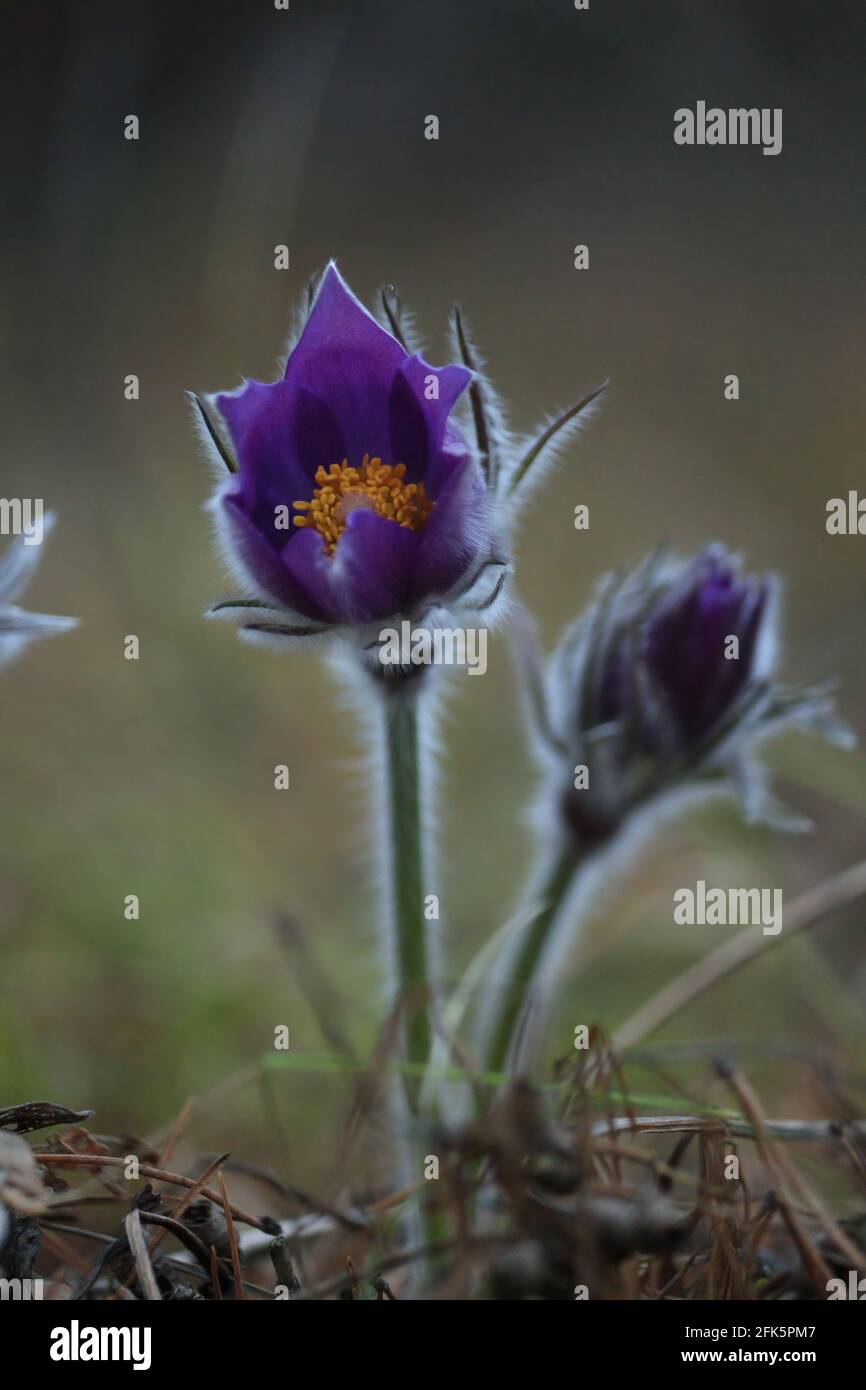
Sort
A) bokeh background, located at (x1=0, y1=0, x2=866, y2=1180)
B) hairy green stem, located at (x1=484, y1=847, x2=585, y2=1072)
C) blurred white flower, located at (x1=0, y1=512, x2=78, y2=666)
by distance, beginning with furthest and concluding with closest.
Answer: bokeh background, located at (x1=0, y1=0, x2=866, y2=1180) → hairy green stem, located at (x1=484, y1=847, x2=585, y2=1072) → blurred white flower, located at (x1=0, y1=512, x2=78, y2=666)

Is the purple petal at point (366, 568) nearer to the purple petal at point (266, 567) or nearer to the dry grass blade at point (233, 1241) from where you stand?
the purple petal at point (266, 567)

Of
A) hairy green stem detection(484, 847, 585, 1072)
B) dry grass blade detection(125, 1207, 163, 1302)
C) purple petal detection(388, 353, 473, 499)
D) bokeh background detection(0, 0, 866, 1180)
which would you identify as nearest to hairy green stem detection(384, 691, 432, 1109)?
hairy green stem detection(484, 847, 585, 1072)

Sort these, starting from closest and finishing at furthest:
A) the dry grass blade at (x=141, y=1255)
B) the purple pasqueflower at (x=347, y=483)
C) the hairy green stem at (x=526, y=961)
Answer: the dry grass blade at (x=141, y=1255) → the purple pasqueflower at (x=347, y=483) → the hairy green stem at (x=526, y=961)

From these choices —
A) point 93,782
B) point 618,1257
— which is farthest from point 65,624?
→ point 93,782

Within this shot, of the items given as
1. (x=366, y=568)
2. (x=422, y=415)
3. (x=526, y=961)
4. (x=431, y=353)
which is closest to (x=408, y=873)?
(x=526, y=961)

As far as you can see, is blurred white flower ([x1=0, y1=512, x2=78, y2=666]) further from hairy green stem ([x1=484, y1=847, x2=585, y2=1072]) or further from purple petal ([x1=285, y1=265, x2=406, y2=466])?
hairy green stem ([x1=484, y1=847, x2=585, y2=1072])

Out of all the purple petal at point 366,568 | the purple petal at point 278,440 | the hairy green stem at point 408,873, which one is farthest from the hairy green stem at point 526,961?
the purple petal at point 278,440
